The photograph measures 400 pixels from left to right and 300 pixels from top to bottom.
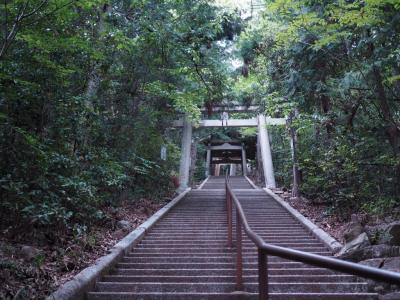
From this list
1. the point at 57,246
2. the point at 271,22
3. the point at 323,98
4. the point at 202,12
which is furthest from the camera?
the point at 271,22

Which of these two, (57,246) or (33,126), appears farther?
(33,126)

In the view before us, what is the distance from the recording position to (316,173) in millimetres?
9531

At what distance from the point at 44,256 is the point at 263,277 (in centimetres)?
307

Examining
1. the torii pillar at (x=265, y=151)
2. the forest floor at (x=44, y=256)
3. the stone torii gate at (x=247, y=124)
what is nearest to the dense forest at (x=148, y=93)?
the forest floor at (x=44, y=256)

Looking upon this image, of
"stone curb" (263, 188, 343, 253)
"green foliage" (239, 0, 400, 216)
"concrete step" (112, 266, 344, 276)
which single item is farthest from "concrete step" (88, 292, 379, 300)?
"green foliage" (239, 0, 400, 216)

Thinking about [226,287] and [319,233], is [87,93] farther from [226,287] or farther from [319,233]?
[319,233]

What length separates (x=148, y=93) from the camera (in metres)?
11.0

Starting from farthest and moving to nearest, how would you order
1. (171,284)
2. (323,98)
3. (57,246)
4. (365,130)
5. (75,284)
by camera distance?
1. (323,98)
2. (365,130)
3. (57,246)
4. (171,284)
5. (75,284)

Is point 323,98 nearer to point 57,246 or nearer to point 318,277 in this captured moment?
point 318,277

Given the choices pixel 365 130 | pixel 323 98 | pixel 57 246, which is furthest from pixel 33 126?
pixel 323 98

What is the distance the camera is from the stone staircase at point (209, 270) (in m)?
3.81

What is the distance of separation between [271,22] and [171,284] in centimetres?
1078

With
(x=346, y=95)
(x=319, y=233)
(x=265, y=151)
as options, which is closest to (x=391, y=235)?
(x=319, y=233)

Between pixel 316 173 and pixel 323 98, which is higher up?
pixel 323 98
